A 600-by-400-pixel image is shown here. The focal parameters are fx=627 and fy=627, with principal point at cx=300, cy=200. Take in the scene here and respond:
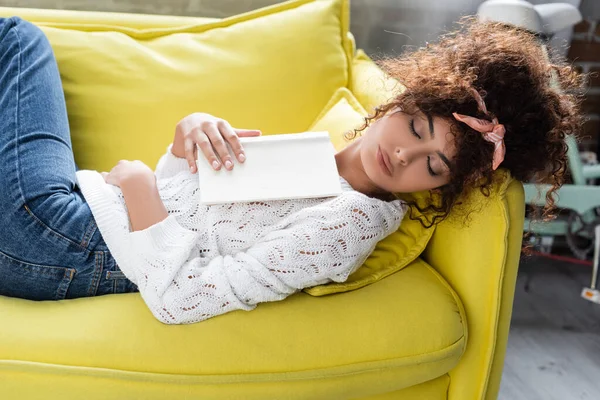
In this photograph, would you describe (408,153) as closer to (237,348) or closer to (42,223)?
(237,348)

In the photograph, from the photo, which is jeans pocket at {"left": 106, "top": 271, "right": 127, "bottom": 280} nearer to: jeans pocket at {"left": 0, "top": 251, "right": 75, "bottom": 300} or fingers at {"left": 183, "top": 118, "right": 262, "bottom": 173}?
jeans pocket at {"left": 0, "top": 251, "right": 75, "bottom": 300}

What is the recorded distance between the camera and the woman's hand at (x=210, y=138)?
1.08 metres

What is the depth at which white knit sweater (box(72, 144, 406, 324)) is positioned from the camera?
0.99m

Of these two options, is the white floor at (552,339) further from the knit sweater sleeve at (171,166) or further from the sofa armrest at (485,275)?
the knit sweater sleeve at (171,166)

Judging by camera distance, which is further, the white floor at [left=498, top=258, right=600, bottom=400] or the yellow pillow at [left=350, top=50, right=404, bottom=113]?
the white floor at [left=498, top=258, right=600, bottom=400]

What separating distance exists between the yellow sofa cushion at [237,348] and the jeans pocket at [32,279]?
0.07ft

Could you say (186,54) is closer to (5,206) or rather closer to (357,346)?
(5,206)

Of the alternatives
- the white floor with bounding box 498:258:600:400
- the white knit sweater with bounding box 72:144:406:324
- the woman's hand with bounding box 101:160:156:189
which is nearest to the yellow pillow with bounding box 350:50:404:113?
the white knit sweater with bounding box 72:144:406:324

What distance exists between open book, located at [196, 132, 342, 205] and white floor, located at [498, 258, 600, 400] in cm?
80

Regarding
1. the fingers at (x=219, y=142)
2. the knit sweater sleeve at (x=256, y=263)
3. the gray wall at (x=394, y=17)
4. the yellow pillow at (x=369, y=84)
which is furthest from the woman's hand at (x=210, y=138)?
the gray wall at (x=394, y=17)

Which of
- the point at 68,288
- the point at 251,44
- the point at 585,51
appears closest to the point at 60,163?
the point at 68,288

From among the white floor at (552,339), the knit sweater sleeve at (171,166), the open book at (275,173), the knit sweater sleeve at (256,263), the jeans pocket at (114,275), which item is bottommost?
the white floor at (552,339)

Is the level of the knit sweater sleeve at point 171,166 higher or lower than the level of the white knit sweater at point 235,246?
higher

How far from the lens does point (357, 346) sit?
100 centimetres
